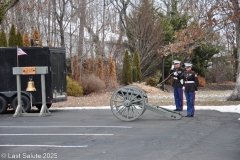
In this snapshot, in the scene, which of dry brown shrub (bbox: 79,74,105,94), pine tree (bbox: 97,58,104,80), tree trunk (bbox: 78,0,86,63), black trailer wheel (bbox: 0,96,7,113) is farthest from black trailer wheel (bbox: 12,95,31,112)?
tree trunk (bbox: 78,0,86,63)

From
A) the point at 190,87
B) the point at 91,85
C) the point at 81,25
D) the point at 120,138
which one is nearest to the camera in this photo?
the point at 120,138

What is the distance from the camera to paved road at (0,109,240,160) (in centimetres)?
998

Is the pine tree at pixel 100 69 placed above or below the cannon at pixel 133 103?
above

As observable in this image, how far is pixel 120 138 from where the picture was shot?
1211 cm

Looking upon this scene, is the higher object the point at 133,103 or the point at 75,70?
the point at 75,70

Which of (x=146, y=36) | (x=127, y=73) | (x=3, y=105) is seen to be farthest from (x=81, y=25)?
(x=3, y=105)

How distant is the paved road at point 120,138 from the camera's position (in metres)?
9.98

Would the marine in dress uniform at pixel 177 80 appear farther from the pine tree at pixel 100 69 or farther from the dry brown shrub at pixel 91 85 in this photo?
the pine tree at pixel 100 69

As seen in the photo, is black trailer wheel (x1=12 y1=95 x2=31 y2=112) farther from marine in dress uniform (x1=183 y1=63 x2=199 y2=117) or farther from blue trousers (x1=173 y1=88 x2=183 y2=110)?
marine in dress uniform (x1=183 y1=63 x2=199 y2=117)

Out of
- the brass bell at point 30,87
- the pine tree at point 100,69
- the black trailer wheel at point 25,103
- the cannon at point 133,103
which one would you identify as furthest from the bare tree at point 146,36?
the cannon at point 133,103

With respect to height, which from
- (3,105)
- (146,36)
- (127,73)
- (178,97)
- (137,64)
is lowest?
(3,105)

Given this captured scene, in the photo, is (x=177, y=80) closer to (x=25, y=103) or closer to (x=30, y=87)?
(x=30, y=87)

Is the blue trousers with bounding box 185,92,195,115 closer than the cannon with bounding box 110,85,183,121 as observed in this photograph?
No

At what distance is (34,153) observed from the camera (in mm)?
10164
